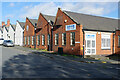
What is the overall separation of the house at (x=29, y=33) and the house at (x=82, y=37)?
9.42m

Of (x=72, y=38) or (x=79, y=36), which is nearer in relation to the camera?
(x=79, y=36)

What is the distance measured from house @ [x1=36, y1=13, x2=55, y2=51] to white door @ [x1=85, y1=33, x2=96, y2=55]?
7.80 m

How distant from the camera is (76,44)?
21.0 meters

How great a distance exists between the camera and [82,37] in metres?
20.7

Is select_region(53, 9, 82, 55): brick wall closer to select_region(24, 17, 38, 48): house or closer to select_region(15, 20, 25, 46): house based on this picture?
select_region(24, 17, 38, 48): house

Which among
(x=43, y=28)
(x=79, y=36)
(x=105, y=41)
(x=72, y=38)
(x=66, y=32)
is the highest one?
(x=43, y=28)

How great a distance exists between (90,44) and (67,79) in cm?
1412

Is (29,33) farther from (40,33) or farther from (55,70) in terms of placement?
(55,70)

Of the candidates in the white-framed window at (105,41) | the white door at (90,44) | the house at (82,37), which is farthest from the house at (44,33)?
the white-framed window at (105,41)

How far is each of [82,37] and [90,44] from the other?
183 centimetres

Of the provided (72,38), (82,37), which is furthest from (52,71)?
(72,38)

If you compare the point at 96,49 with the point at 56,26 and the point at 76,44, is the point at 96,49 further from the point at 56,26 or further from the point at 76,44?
the point at 56,26

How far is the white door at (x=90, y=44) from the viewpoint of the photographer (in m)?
21.3

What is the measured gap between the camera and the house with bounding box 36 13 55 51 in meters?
27.5
